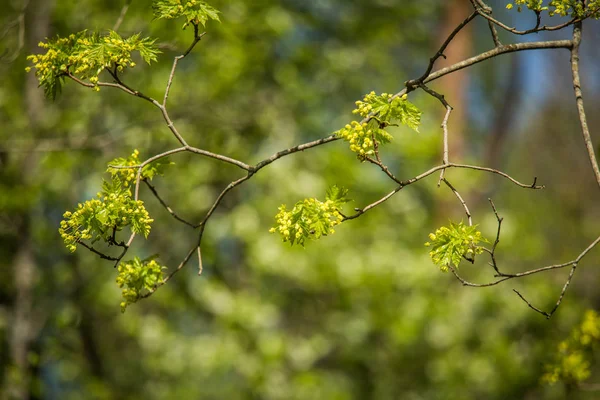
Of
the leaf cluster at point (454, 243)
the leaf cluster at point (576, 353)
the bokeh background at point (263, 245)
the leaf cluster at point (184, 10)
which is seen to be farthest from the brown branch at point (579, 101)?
the bokeh background at point (263, 245)

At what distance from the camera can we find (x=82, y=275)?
6.82 m

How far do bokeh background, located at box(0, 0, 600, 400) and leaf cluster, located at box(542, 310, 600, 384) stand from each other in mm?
2546

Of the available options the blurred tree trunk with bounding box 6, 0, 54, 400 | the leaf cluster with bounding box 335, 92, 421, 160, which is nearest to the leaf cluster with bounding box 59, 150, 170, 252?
the leaf cluster with bounding box 335, 92, 421, 160

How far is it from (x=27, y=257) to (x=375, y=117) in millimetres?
4482

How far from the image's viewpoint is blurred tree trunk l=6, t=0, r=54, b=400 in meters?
5.19

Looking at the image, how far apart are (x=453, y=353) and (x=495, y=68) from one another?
39.2ft

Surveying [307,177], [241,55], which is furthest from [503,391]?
[241,55]

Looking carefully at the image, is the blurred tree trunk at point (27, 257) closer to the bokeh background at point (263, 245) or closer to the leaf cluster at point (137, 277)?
the bokeh background at point (263, 245)

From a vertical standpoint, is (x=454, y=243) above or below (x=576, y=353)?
below

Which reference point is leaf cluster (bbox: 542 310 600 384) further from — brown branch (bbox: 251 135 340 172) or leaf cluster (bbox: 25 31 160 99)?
leaf cluster (bbox: 25 31 160 99)

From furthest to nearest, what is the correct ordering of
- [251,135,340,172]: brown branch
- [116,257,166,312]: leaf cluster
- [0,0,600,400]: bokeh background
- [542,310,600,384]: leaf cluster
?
[0,0,600,400]: bokeh background → [542,310,600,384]: leaf cluster → [116,257,166,312]: leaf cluster → [251,135,340,172]: brown branch

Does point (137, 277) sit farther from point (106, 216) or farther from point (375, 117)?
point (375, 117)

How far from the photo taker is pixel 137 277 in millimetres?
2100

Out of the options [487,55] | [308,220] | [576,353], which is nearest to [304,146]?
[308,220]
